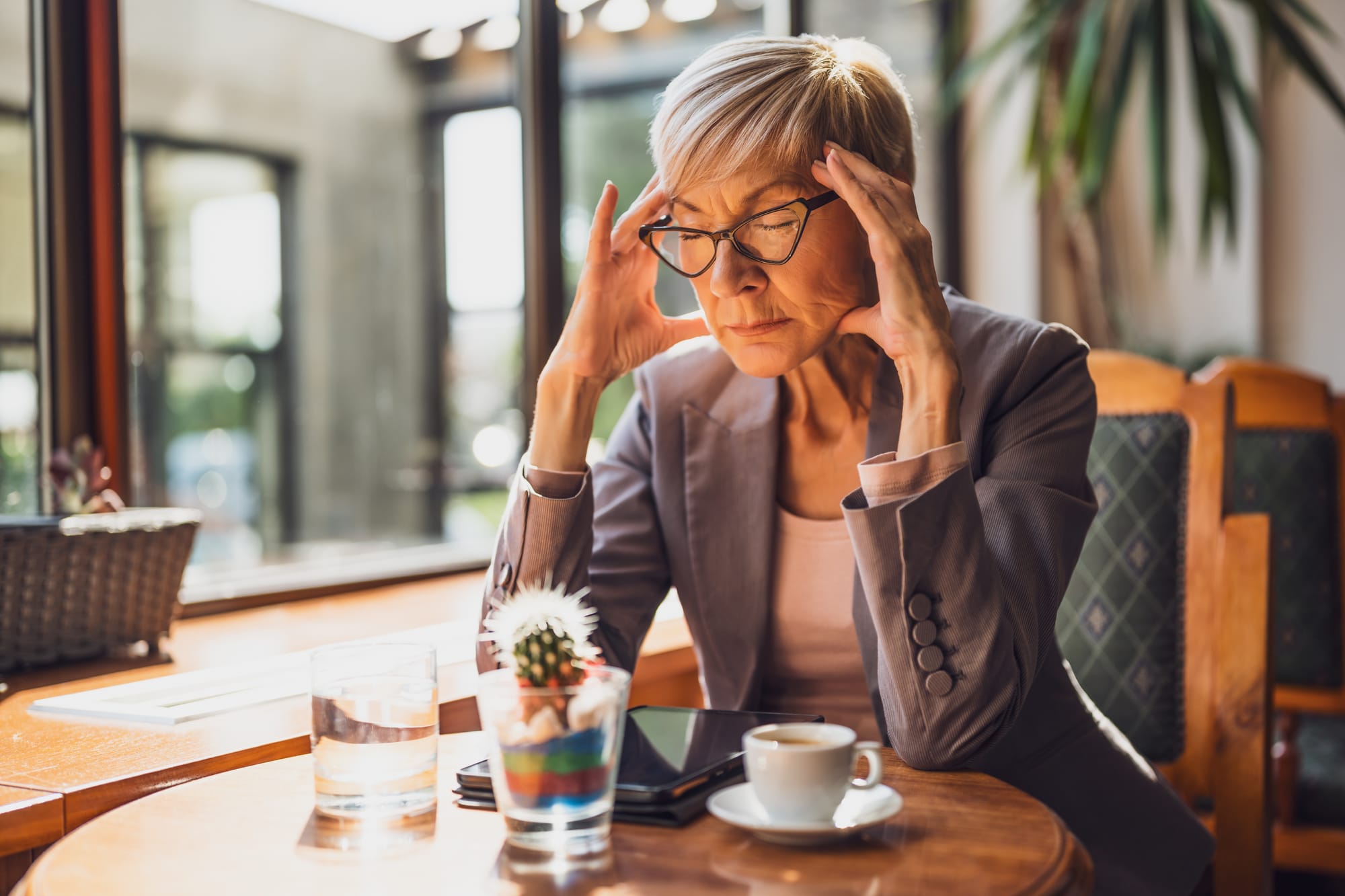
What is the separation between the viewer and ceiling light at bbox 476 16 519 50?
3.82m

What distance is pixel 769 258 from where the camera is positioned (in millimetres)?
1314

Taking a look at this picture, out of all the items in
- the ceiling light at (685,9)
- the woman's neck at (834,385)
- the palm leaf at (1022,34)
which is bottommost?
the woman's neck at (834,385)

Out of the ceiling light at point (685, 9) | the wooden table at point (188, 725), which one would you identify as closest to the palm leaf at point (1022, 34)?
the ceiling light at point (685, 9)

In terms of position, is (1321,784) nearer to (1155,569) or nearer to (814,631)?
(1155,569)

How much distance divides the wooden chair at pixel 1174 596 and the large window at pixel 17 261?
5.22 feet

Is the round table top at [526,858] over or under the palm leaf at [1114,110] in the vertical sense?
under

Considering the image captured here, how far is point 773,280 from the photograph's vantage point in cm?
Answer: 132

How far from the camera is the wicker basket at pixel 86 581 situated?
1451 mm

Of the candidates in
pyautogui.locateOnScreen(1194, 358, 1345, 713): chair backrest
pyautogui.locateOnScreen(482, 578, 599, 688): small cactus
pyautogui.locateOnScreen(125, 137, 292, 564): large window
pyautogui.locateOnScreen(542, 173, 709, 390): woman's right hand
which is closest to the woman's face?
pyautogui.locateOnScreen(542, 173, 709, 390): woman's right hand

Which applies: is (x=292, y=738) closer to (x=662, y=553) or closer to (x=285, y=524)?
(x=662, y=553)

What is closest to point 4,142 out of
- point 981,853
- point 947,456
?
point 947,456

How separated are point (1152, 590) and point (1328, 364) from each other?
3.29 meters

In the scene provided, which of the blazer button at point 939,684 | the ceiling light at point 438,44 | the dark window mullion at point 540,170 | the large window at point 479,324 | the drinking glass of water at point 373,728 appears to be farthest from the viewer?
the ceiling light at point 438,44

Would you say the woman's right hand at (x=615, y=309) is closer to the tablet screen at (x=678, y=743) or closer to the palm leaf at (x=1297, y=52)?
the tablet screen at (x=678, y=743)
